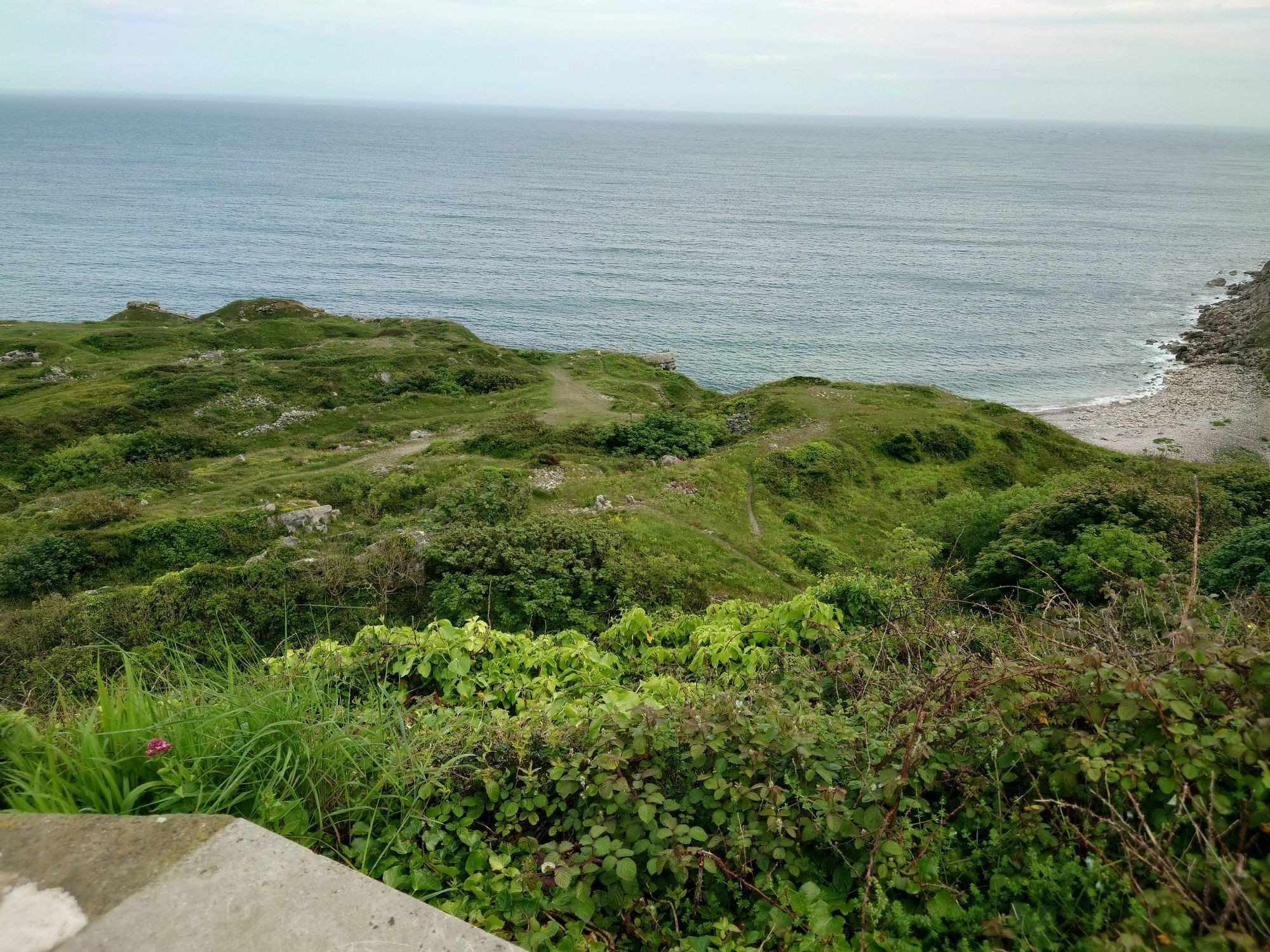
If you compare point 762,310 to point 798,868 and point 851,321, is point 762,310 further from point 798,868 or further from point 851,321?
point 798,868

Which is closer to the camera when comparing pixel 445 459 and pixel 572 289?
pixel 445 459

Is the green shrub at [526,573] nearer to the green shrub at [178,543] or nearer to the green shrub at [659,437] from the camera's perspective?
the green shrub at [178,543]

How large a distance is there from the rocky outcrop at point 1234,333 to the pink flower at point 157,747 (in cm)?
8399

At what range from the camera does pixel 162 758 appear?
15.5ft

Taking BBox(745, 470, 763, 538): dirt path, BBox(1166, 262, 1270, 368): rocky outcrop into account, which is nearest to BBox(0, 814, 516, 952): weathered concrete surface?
BBox(745, 470, 763, 538): dirt path

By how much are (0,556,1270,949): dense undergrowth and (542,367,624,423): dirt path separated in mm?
34607

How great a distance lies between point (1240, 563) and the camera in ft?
55.9

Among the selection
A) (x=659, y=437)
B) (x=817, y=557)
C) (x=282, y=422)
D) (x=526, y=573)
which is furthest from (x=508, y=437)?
(x=526, y=573)

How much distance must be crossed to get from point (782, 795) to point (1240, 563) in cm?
1805

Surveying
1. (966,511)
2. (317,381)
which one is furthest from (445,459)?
(966,511)

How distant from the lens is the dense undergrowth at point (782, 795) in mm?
3902

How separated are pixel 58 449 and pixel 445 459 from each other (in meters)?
18.6

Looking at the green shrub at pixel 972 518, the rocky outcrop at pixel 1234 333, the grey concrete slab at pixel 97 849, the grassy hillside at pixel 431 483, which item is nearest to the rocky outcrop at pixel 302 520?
Result: the grassy hillside at pixel 431 483

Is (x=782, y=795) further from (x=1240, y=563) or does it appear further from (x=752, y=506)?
(x=752, y=506)
